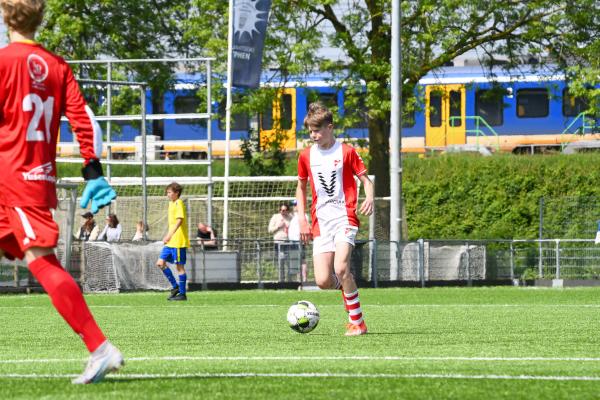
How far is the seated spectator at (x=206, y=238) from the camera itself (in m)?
26.3

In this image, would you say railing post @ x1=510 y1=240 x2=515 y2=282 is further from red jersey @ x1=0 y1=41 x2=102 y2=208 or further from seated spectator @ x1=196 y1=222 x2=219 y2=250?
red jersey @ x1=0 y1=41 x2=102 y2=208

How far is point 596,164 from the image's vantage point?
35.4m

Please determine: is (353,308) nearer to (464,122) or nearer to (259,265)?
(259,265)

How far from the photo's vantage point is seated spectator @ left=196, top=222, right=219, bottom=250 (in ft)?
86.2

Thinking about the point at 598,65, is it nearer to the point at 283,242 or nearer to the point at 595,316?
the point at 283,242

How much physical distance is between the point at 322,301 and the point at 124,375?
13.5m

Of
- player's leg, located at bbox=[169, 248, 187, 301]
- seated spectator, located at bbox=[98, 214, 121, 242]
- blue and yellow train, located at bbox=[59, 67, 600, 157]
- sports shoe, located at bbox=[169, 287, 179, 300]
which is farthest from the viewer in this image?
blue and yellow train, located at bbox=[59, 67, 600, 157]

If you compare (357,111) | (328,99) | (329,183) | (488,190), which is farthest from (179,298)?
(488,190)

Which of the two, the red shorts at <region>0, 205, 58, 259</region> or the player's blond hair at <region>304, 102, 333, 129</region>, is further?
the player's blond hair at <region>304, 102, 333, 129</region>

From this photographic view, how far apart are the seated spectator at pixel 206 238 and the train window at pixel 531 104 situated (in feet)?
56.7

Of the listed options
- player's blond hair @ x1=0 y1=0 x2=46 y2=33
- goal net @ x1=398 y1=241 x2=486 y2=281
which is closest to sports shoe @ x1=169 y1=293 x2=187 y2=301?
goal net @ x1=398 y1=241 x2=486 y2=281

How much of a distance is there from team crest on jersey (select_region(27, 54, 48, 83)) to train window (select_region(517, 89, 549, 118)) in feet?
118

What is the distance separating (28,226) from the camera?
698cm

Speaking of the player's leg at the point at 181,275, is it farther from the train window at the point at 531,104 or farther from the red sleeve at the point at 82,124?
the train window at the point at 531,104
